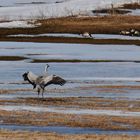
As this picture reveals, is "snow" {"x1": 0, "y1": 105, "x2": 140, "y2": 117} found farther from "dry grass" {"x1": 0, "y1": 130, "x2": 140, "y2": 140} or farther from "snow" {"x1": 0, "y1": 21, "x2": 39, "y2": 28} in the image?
"snow" {"x1": 0, "y1": 21, "x2": 39, "y2": 28}

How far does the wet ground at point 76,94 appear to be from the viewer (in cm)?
2214

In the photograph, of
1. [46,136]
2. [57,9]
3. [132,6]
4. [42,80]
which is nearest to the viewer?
[46,136]

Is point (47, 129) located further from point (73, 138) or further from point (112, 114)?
point (112, 114)

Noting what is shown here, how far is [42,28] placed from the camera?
71.4 meters

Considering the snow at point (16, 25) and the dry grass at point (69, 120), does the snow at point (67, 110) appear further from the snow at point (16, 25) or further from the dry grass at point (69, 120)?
the snow at point (16, 25)

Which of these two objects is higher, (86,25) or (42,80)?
(42,80)

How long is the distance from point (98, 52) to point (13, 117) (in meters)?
30.4

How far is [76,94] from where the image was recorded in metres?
31.8

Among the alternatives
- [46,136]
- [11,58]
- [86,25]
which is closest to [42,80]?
[46,136]

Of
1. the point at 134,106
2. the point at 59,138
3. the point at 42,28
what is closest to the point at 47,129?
the point at 59,138

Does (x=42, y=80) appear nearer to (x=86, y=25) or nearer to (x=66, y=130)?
(x=66, y=130)

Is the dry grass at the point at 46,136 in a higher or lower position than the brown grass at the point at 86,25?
higher

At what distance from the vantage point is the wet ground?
72.6 feet

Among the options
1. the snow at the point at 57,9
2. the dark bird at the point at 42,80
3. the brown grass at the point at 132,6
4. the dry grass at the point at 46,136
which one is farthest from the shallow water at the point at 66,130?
the brown grass at the point at 132,6
